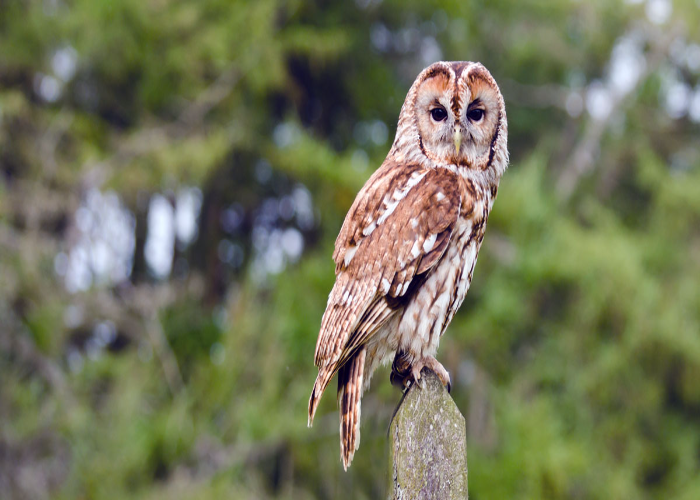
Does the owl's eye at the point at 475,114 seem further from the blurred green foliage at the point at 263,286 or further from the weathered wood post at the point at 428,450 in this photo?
the blurred green foliage at the point at 263,286

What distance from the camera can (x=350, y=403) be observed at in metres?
1.93

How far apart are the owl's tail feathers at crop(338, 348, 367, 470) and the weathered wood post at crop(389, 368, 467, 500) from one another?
9.8 inches

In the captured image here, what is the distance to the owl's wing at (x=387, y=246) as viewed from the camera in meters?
2.12

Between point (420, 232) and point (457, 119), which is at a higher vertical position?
point (457, 119)

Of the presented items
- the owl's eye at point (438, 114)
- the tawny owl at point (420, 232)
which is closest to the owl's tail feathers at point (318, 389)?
the tawny owl at point (420, 232)

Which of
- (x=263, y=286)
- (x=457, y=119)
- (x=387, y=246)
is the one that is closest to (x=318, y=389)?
(x=387, y=246)

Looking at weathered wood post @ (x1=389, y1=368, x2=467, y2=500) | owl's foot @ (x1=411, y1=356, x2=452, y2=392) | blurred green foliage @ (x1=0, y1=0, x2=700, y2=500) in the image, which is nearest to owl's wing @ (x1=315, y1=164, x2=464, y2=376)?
owl's foot @ (x1=411, y1=356, x2=452, y2=392)

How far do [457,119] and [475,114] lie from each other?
0.09m

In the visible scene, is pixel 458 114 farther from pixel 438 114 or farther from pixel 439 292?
pixel 439 292

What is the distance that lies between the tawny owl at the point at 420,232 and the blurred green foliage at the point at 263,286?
412 centimetres

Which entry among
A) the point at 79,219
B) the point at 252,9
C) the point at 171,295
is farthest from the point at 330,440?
the point at 252,9

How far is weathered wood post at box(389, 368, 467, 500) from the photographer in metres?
1.47

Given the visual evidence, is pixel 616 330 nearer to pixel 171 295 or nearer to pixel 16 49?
pixel 171 295

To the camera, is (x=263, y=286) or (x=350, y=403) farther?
A: (x=263, y=286)
